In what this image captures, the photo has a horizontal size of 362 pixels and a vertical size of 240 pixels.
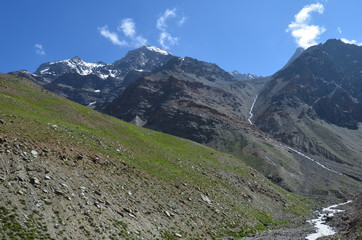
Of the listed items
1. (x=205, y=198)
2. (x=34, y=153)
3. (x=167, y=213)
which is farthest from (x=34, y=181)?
(x=205, y=198)

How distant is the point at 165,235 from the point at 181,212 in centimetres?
760

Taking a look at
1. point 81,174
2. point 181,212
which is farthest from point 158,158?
point 81,174

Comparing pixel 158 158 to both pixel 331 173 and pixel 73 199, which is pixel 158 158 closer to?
pixel 73 199

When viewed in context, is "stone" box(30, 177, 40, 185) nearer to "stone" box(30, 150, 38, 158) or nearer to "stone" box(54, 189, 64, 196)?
"stone" box(54, 189, 64, 196)

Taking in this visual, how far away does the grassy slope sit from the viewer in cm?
3177

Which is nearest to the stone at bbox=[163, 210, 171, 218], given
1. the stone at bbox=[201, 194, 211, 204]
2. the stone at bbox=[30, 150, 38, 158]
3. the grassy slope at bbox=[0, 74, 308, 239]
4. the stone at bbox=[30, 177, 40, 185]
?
the grassy slope at bbox=[0, 74, 308, 239]

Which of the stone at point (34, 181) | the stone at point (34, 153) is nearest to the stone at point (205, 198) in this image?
the stone at point (34, 153)

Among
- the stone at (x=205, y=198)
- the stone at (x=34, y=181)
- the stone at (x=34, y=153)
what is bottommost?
the stone at (x=205, y=198)

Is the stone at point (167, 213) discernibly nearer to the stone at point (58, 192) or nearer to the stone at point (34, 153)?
the stone at point (58, 192)

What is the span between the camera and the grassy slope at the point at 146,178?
3177 cm

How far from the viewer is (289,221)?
56.2m

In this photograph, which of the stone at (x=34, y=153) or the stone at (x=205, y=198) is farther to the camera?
the stone at (x=205, y=198)

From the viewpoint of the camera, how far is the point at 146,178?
4209 centimetres

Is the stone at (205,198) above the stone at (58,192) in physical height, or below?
below
